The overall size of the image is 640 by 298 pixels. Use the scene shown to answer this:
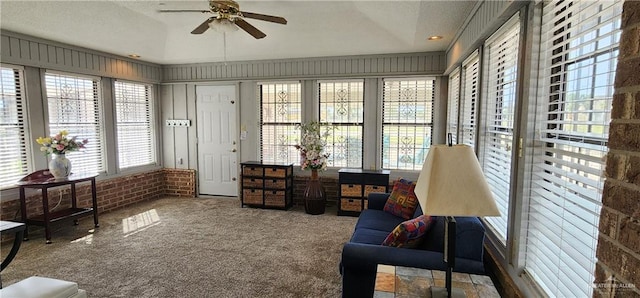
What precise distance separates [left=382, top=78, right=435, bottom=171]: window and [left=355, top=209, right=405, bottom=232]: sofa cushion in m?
1.84

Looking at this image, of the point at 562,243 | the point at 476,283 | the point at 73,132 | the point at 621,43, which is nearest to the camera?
the point at 621,43

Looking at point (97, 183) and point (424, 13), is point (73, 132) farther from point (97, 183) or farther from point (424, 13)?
point (424, 13)

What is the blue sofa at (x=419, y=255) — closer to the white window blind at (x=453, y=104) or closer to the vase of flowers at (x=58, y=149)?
the white window blind at (x=453, y=104)

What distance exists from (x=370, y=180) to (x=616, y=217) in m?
3.89

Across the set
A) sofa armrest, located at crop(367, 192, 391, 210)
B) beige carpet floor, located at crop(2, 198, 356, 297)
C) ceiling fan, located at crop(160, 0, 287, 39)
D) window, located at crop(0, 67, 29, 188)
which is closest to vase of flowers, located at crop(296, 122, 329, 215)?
beige carpet floor, located at crop(2, 198, 356, 297)

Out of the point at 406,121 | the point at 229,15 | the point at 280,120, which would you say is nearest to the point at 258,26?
the point at 229,15

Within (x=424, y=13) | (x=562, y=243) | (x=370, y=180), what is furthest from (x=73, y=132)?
(x=562, y=243)

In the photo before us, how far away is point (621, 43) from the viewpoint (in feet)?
2.80

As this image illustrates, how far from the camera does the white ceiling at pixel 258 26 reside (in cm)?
307

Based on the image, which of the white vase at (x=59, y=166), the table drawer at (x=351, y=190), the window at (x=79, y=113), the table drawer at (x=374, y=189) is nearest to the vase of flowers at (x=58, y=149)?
the white vase at (x=59, y=166)

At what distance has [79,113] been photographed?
15.3 ft

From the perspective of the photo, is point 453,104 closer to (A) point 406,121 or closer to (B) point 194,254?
(A) point 406,121

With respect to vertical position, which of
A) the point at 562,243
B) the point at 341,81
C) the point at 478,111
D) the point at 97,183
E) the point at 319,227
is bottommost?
the point at 319,227

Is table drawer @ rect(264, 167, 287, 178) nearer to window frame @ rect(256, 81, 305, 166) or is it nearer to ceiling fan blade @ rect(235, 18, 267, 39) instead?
window frame @ rect(256, 81, 305, 166)
